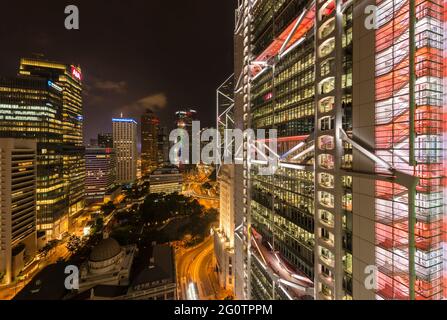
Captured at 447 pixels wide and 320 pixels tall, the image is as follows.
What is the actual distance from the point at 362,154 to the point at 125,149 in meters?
115

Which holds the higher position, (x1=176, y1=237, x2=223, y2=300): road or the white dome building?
the white dome building

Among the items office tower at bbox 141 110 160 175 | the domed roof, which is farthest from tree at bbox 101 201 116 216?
office tower at bbox 141 110 160 175

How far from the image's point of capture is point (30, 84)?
4875 cm

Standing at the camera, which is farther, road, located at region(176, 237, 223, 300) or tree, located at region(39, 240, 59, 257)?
tree, located at region(39, 240, 59, 257)

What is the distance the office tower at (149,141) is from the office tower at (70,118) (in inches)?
2591

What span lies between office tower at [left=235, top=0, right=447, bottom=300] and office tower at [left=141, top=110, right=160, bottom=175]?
126516 millimetres

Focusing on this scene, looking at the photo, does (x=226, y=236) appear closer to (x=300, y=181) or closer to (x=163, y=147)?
(x=300, y=181)

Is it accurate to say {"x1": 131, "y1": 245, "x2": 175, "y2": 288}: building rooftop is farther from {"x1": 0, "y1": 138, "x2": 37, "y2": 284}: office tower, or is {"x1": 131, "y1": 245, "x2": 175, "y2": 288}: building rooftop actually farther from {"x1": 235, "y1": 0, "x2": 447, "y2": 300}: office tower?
{"x1": 0, "y1": 138, "x2": 37, "y2": 284}: office tower

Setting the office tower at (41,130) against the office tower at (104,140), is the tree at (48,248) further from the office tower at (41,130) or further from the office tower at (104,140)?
the office tower at (104,140)

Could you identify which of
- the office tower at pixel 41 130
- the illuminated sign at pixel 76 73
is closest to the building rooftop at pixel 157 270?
the office tower at pixel 41 130

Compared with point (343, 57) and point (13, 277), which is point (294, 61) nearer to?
point (343, 57)

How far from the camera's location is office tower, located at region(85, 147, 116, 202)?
76.8m

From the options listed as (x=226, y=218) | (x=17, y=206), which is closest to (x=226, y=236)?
(x=226, y=218)

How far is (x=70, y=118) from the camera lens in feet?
212
